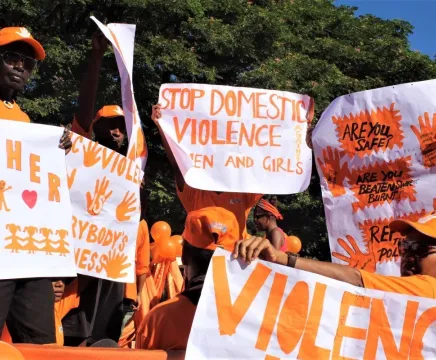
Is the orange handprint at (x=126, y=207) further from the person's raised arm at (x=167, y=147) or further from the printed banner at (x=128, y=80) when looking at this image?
the person's raised arm at (x=167, y=147)

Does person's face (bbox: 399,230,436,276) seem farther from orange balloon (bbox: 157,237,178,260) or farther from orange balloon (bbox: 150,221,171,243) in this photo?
orange balloon (bbox: 150,221,171,243)

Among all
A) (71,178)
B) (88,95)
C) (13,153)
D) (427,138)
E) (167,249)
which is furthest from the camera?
(167,249)

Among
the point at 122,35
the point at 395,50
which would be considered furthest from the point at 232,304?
the point at 395,50

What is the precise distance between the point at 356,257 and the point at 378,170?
55cm

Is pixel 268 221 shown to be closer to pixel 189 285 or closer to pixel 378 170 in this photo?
pixel 378 170

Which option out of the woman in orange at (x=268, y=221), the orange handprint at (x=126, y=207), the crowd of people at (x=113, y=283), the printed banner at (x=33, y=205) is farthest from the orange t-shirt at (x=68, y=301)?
the woman in orange at (x=268, y=221)

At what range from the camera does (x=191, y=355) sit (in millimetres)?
2355

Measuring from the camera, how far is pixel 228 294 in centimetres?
244

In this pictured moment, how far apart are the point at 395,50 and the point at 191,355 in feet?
54.2

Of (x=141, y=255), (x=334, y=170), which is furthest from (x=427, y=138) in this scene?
(x=141, y=255)

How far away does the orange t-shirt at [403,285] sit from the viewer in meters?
2.52

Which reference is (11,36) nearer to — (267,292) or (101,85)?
(267,292)

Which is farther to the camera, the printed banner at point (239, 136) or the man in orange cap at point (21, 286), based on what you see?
the printed banner at point (239, 136)

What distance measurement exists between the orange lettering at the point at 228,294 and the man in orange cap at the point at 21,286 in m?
0.99
